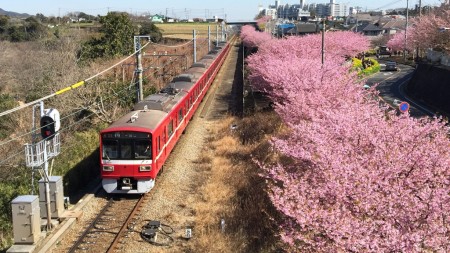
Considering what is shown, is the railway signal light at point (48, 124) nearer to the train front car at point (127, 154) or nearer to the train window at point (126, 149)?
the train front car at point (127, 154)

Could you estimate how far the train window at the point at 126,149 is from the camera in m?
12.9

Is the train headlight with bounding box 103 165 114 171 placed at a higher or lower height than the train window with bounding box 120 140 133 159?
lower

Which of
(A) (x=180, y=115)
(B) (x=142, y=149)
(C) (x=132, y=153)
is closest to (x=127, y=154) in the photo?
(C) (x=132, y=153)

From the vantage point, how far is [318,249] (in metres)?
6.34

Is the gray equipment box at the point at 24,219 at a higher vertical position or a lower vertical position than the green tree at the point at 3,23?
lower

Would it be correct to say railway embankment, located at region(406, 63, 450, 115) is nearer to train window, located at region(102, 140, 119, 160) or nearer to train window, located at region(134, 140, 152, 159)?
train window, located at region(134, 140, 152, 159)

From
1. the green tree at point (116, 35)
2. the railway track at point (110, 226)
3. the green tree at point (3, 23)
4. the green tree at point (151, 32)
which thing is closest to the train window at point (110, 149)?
the railway track at point (110, 226)

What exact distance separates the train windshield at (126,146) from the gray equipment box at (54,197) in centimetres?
163

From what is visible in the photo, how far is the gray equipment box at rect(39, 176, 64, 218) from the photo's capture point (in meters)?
11.5

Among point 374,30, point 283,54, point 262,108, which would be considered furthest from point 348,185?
point 374,30

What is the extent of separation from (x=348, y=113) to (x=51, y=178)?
7.75 meters

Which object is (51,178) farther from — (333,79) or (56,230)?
(333,79)

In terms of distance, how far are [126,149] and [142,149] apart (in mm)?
453

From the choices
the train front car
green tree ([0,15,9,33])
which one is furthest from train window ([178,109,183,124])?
green tree ([0,15,9,33])
